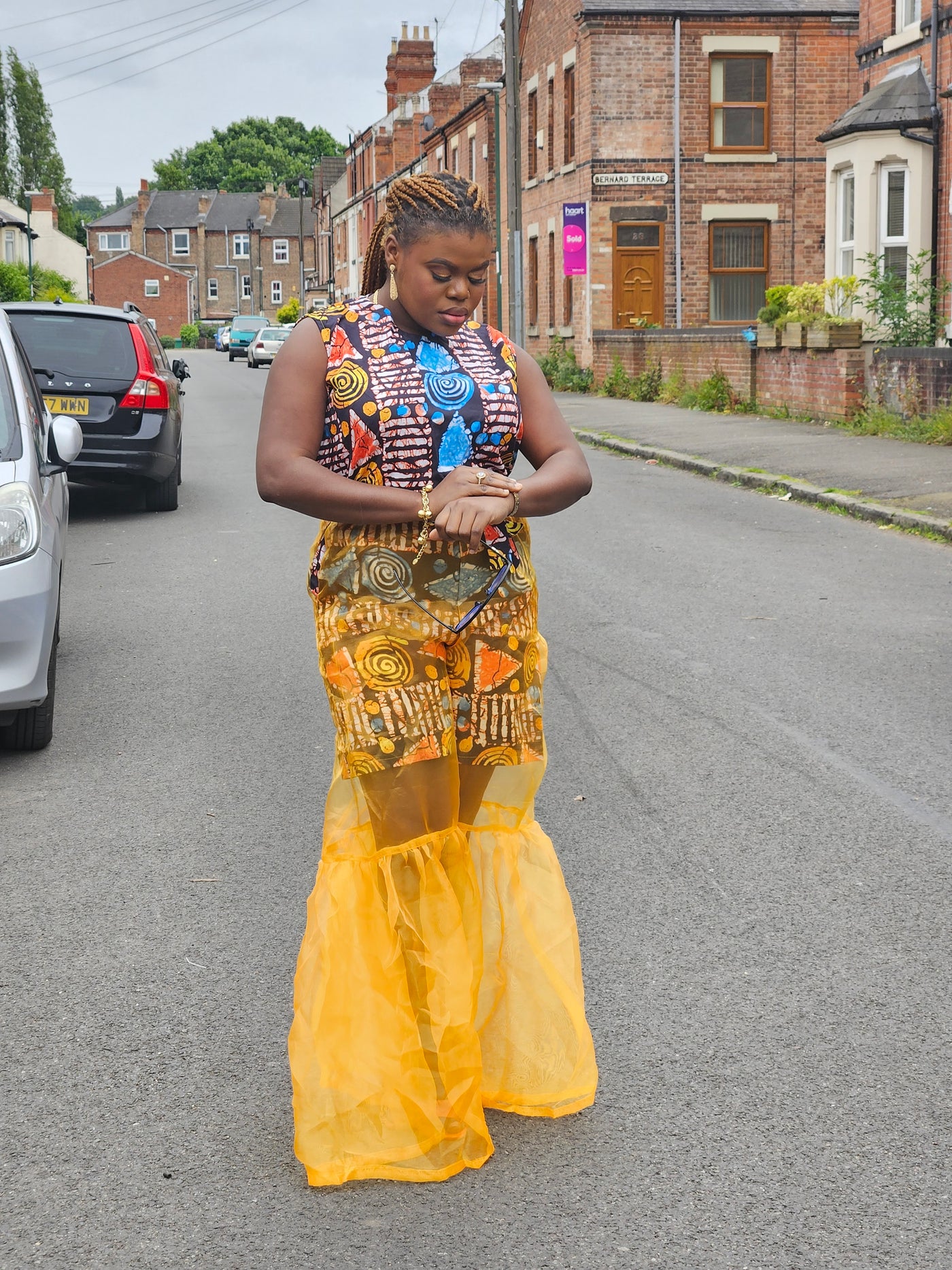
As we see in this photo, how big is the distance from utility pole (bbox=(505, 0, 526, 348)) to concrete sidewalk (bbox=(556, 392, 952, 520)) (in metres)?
4.46

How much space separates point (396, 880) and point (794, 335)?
1811 centimetres

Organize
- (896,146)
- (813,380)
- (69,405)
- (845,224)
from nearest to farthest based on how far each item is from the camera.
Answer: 1. (69,405)
2. (813,380)
3. (896,146)
4. (845,224)

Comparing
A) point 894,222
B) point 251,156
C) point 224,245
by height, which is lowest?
point 894,222

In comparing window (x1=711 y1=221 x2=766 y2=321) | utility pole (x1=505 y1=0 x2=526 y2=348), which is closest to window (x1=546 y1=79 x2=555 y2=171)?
window (x1=711 y1=221 x2=766 y2=321)

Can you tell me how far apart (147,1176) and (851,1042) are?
1.59 meters

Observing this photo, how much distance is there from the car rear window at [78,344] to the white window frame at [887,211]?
1379 centimetres

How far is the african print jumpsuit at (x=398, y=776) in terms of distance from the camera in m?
2.89

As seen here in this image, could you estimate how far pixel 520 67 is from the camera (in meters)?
37.7

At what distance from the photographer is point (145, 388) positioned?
42.7ft

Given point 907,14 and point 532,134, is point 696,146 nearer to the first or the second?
point 532,134

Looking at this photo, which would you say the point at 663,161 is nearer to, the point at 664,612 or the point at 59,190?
the point at 664,612

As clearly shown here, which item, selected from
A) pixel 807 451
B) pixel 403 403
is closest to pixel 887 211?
pixel 807 451

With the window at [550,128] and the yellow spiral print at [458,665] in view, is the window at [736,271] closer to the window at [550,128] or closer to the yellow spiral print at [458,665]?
the window at [550,128]

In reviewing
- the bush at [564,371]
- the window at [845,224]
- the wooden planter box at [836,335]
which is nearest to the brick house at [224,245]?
the bush at [564,371]
